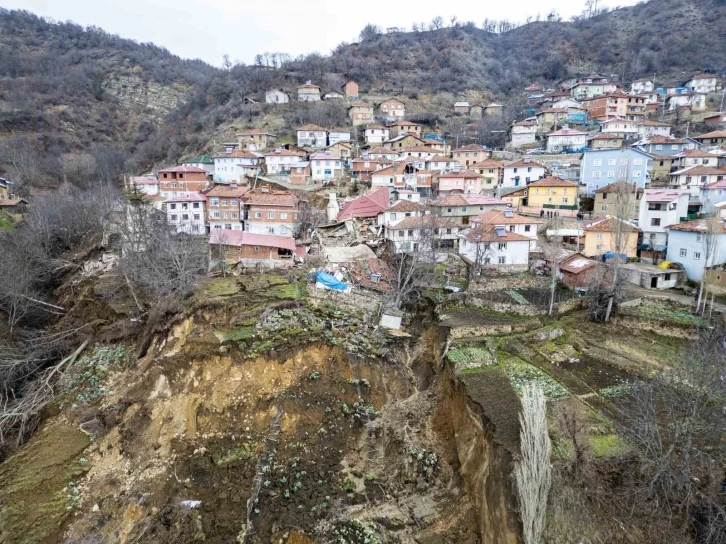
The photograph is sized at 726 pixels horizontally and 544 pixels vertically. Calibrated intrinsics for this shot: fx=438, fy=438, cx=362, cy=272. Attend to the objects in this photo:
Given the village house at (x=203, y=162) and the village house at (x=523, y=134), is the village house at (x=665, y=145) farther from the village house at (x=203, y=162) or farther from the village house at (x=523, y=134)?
the village house at (x=203, y=162)

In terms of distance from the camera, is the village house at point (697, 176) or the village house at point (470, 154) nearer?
the village house at point (697, 176)

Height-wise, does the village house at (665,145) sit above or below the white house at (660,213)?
above

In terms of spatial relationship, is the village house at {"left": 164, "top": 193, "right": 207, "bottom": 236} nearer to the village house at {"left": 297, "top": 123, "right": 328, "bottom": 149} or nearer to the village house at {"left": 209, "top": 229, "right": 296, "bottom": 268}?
the village house at {"left": 209, "top": 229, "right": 296, "bottom": 268}

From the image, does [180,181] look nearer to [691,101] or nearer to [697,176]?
[697,176]

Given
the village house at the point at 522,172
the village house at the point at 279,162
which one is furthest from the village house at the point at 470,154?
the village house at the point at 279,162

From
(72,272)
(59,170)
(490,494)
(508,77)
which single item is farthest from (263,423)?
(508,77)

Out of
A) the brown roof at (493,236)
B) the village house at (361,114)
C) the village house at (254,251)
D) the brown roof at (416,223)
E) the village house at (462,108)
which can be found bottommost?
the village house at (254,251)

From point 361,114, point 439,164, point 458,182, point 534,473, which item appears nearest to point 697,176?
point 458,182
